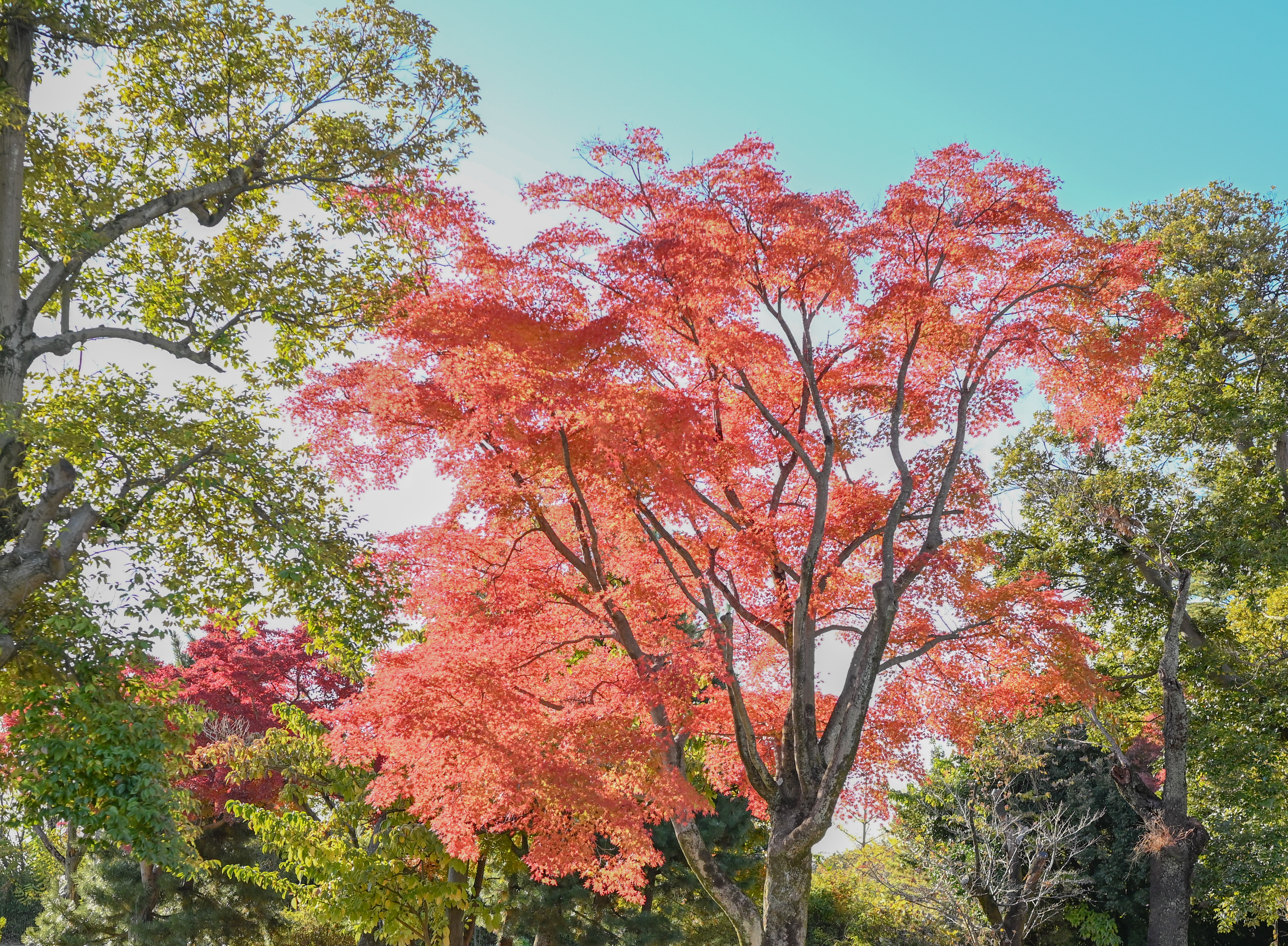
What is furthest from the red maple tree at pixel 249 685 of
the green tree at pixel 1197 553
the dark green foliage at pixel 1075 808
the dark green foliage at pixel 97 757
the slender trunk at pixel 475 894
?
the green tree at pixel 1197 553

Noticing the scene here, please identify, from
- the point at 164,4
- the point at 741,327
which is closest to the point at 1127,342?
the point at 741,327

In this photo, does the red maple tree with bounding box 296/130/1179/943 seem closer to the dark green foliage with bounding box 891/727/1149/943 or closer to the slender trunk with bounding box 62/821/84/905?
the dark green foliage with bounding box 891/727/1149/943

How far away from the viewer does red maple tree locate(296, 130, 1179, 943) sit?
8.88 m

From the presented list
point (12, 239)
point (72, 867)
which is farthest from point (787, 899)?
point (72, 867)

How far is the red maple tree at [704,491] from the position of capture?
8883 millimetres

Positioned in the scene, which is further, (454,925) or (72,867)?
(72,867)

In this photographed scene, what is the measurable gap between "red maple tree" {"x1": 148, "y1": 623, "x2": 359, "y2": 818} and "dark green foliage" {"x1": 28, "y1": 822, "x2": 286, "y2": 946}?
0.93 meters

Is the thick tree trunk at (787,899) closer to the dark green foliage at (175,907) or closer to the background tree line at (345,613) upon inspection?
the background tree line at (345,613)

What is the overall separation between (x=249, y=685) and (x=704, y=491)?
1074cm

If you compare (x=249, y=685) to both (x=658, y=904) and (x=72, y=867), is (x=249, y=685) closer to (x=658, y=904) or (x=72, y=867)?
(x=72, y=867)

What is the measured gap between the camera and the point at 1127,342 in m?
10.5

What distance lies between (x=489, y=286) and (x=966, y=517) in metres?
5.60

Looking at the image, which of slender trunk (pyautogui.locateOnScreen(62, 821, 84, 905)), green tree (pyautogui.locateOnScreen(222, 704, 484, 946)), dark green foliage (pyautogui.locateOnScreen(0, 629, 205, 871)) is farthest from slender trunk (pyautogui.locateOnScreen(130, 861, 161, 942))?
dark green foliage (pyautogui.locateOnScreen(0, 629, 205, 871))

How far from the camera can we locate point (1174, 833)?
40.9ft
